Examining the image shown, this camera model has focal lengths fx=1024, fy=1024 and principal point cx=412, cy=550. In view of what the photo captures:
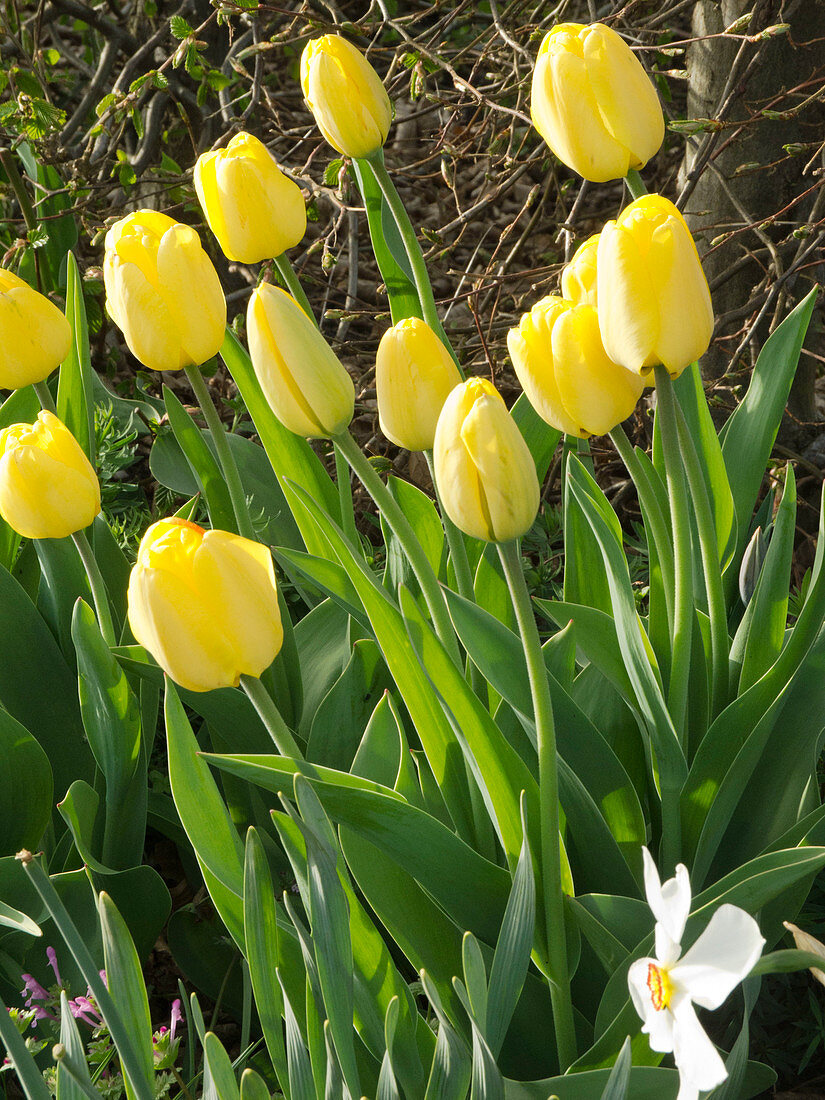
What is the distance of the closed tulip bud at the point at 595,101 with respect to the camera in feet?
2.90

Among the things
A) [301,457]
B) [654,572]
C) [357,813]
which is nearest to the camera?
[357,813]

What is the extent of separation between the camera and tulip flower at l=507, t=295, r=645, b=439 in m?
0.78

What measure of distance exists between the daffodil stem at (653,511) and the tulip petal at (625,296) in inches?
4.6

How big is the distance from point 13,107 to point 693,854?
168 cm

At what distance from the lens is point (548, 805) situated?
2.61 ft

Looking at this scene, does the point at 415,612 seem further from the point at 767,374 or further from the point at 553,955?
the point at 767,374

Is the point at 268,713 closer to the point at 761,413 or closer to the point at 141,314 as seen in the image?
the point at 141,314

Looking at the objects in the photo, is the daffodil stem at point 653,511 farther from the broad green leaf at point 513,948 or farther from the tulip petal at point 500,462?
the broad green leaf at point 513,948

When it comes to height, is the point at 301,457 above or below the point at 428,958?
above

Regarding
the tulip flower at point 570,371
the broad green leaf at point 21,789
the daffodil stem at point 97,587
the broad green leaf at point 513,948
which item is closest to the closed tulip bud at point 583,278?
the tulip flower at point 570,371

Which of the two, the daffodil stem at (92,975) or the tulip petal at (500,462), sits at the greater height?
the tulip petal at (500,462)

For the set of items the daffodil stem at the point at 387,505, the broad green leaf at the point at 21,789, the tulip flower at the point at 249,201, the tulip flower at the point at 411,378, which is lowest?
the broad green leaf at the point at 21,789

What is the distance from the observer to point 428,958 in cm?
94

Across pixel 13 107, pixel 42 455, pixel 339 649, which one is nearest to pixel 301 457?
pixel 339 649
